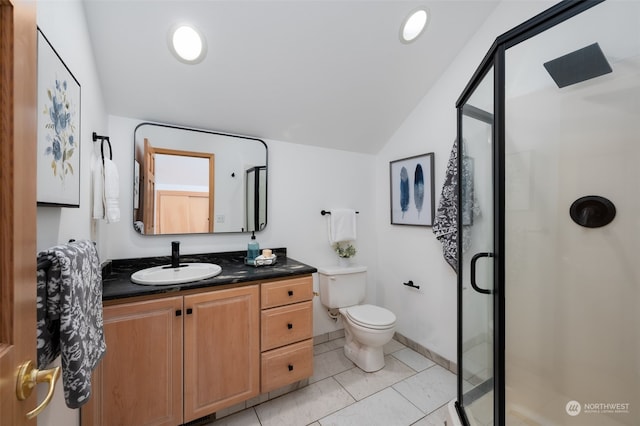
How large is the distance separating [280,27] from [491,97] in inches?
47.9

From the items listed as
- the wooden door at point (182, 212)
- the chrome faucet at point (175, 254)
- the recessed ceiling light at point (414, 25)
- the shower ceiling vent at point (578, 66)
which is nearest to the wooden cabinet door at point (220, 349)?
the chrome faucet at point (175, 254)

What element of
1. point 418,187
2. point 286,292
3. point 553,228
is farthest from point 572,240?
point 286,292

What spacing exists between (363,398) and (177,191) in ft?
6.47

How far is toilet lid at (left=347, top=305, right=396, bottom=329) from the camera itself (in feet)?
6.11

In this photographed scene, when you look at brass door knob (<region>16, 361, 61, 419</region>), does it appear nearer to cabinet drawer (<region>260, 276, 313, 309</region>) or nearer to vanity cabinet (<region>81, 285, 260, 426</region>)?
vanity cabinet (<region>81, 285, 260, 426</region>)

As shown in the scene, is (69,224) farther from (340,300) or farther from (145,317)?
(340,300)

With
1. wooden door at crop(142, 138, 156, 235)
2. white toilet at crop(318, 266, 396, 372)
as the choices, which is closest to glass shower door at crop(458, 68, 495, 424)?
white toilet at crop(318, 266, 396, 372)

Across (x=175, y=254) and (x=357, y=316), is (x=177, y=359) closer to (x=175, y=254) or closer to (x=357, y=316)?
(x=175, y=254)

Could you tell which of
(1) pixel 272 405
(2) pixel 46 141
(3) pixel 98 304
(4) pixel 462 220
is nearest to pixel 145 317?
(3) pixel 98 304

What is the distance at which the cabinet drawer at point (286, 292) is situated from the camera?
5.15 ft

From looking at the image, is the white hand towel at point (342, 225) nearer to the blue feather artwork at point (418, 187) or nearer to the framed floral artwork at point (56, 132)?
the blue feather artwork at point (418, 187)

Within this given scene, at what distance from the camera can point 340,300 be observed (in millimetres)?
2244

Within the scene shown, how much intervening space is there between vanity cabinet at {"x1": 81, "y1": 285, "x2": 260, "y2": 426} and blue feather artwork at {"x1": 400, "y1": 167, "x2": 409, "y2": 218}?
157cm

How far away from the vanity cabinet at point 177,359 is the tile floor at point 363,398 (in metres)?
0.24
